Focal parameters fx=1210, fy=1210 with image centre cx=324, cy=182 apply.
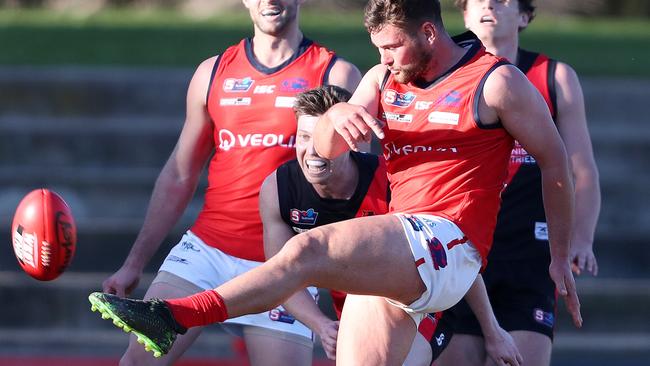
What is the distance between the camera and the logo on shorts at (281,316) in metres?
4.80

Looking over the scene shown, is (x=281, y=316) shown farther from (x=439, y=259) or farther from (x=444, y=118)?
(x=444, y=118)

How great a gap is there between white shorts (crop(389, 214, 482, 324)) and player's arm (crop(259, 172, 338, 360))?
0.43m

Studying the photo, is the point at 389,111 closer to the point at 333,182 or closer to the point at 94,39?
the point at 333,182

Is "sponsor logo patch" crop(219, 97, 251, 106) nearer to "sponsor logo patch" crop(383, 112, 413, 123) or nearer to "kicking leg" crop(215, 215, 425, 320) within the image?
"sponsor logo patch" crop(383, 112, 413, 123)

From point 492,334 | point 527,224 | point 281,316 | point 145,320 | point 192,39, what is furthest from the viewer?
point 192,39

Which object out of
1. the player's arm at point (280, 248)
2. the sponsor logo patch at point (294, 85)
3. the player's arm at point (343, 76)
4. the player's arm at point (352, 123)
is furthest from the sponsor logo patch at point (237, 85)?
Answer: the player's arm at point (352, 123)

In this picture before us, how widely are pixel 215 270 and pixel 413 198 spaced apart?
120 centimetres

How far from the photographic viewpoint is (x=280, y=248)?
4.55 m

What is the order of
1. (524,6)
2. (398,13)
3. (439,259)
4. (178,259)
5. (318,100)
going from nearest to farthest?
(439,259)
(398,13)
(318,100)
(178,259)
(524,6)

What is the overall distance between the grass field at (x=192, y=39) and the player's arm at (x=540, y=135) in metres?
6.05

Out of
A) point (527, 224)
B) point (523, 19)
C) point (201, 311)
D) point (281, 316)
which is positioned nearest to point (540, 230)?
point (527, 224)

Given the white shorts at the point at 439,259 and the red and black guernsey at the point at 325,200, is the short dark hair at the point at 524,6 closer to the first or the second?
the red and black guernsey at the point at 325,200

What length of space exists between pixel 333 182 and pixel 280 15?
87cm

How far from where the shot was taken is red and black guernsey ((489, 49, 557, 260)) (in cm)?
512
